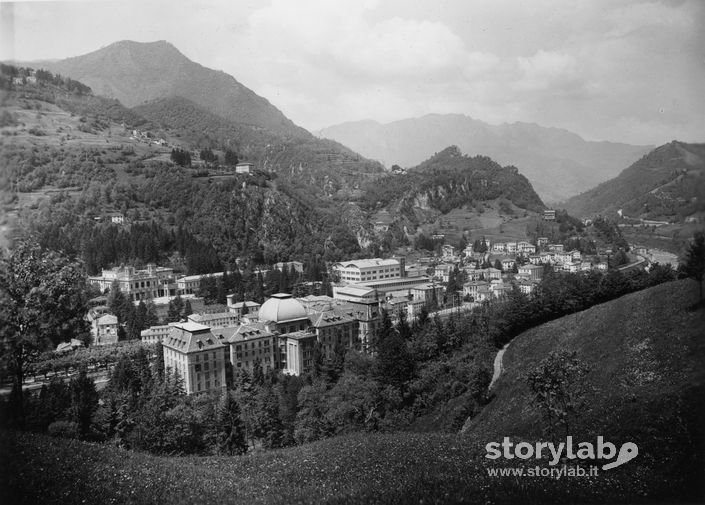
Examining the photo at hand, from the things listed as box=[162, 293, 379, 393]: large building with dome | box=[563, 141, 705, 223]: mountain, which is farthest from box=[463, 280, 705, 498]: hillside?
box=[162, 293, 379, 393]: large building with dome

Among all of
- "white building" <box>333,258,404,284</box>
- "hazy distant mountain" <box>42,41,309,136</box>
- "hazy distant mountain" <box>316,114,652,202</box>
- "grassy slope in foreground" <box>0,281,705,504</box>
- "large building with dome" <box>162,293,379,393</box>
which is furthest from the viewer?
"hazy distant mountain" <box>42,41,309,136</box>

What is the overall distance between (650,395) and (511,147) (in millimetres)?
22293

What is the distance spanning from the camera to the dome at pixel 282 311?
60.9 ft

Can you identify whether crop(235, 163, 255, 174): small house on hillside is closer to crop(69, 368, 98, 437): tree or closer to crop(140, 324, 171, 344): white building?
crop(140, 324, 171, 344): white building

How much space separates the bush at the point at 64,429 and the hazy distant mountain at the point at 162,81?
168 feet

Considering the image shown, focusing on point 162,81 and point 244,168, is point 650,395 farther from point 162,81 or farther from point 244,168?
point 162,81

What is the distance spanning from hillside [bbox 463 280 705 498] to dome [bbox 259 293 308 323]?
11.6 metres

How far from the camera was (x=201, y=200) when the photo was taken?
133 feet

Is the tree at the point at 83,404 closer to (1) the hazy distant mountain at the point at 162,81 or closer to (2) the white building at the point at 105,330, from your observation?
(2) the white building at the point at 105,330

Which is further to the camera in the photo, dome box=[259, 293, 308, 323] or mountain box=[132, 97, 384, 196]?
mountain box=[132, 97, 384, 196]

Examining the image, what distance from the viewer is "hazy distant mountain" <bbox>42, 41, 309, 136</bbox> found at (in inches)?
2576

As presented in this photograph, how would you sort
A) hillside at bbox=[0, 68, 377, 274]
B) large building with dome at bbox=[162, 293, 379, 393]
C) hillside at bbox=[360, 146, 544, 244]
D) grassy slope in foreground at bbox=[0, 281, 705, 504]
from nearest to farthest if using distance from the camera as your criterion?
grassy slope in foreground at bbox=[0, 281, 705, 504]
large building with dome at bbox=[162, 293, 379, 393]
hillside at bbox=[0, 68, 377, 274]
hillside at bbox=[360, 146, 544, 244]

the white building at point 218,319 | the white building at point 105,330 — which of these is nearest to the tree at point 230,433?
the white building at point 218,319

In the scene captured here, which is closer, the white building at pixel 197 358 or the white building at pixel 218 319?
the white building at pixel 197 358
